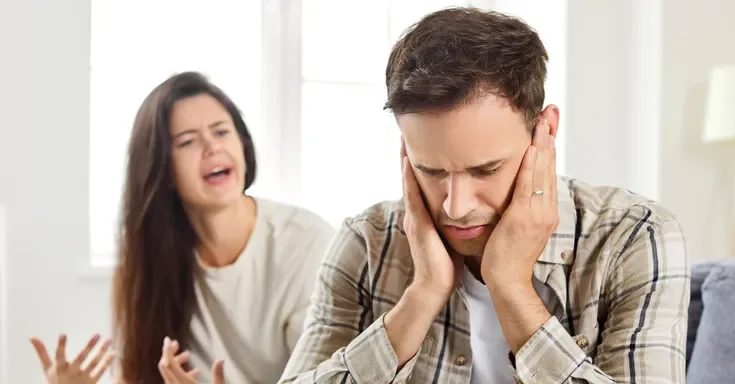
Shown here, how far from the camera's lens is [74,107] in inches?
69.4

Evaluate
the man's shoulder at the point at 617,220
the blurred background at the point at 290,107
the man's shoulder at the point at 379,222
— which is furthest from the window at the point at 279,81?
the man's shoulder at the point at 617,220

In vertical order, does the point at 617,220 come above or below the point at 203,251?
above

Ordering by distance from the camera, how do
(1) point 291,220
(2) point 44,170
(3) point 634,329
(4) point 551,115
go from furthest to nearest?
1. (1) point 291,220
2. (2) point 44,170
3. (4) point 551,115
4. (3) point 634,329

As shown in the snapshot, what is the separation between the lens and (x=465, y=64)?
1.38 meters

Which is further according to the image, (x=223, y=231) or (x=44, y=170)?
(x=223, y=231)

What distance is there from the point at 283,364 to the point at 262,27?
80 cm

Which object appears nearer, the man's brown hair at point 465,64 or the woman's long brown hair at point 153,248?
the man's brown hair at point 465,64

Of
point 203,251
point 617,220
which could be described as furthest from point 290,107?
point 617,220

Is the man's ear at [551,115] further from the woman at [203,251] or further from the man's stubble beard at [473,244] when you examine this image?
the woman at [203,251]

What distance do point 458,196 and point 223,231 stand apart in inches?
28.6

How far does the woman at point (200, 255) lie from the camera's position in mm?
1838

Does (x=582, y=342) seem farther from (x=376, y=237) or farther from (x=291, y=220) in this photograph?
(x=291, y=220)

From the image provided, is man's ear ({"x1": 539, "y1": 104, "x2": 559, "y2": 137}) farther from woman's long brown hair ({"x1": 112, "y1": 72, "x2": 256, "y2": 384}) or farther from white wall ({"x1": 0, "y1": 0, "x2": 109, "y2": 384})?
white wall ({"x1": 0, "y1": 0, "x2": 109, "y2": 384})

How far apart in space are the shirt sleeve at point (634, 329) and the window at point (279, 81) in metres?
0.86
